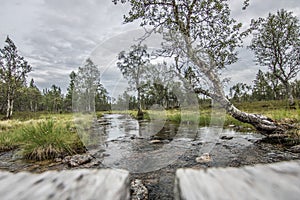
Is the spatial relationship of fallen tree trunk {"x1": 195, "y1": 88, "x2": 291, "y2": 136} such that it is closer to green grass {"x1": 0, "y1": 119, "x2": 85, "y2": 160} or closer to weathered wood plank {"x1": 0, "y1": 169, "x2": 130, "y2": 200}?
green grass {"x1": 0, "y1": 119, "x2": 85, "y2": 160}

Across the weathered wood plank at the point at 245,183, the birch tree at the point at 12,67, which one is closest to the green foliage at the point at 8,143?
the weathered wood plank at the point at 245,183

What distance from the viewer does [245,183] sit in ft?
2.42

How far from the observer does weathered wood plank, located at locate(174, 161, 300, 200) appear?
65 centimetres

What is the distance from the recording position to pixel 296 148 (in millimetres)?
5984

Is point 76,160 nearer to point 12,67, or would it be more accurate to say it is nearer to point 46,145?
point 46,145

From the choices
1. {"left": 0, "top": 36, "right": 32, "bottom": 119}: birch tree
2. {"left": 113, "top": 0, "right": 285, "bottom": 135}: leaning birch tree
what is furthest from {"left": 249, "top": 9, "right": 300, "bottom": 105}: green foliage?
{"left": 0, "top": 36, "right": 32, "bottom": 119}: birch tree

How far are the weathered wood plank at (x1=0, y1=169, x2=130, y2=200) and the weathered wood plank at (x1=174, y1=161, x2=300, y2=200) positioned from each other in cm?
31

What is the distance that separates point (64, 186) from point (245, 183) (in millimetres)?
774

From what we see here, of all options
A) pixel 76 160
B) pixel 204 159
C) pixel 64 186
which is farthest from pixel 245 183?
pixel 76 160

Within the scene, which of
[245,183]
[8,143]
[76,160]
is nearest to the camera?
[245,183]

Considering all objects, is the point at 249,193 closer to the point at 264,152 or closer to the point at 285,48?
the point at 264,152

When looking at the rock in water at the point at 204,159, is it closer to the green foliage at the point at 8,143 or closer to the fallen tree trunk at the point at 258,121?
the fallen tree trunk at the point at 258,121

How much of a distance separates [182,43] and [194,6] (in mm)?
1901

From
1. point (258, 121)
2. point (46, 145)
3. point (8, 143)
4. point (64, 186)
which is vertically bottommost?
point (8, 143)
